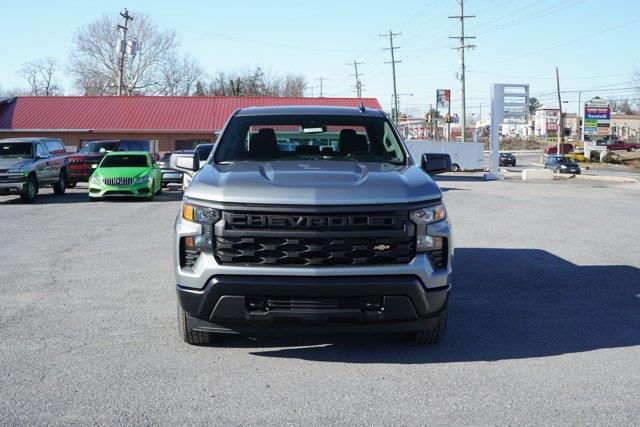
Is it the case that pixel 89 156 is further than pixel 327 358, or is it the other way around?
pixel 89 156

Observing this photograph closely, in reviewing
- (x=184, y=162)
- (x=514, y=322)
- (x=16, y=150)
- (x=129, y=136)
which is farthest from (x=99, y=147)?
(x=514, y=322)

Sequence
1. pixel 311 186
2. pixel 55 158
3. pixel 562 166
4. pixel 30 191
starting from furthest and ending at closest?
1. pixel 562 166
2. pixel 55 158
3. pixel 30 191
4. pixel 311 186

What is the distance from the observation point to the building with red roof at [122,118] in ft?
151

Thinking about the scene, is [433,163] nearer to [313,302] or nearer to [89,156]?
[313,302]

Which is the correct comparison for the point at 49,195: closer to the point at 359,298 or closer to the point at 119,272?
the point at 119,272

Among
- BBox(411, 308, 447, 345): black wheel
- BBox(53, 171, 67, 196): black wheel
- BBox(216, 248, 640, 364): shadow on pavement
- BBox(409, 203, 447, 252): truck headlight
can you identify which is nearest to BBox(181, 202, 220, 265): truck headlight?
BBox(216, 248, 640, 364): shadow on pavement

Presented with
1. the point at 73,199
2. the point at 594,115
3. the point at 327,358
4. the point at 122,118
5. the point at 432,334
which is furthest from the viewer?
the point at 594,115

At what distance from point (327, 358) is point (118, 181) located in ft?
55.2

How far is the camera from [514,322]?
6730 millimetres

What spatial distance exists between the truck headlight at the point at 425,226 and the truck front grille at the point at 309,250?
0.44ft

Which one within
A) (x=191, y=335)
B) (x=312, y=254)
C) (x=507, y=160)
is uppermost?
(x=312, y=254)

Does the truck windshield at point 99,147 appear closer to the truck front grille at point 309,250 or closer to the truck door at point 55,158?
the truck door at point 55,158

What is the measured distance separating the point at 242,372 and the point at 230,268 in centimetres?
75

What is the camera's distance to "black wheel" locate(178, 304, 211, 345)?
5713 mm
